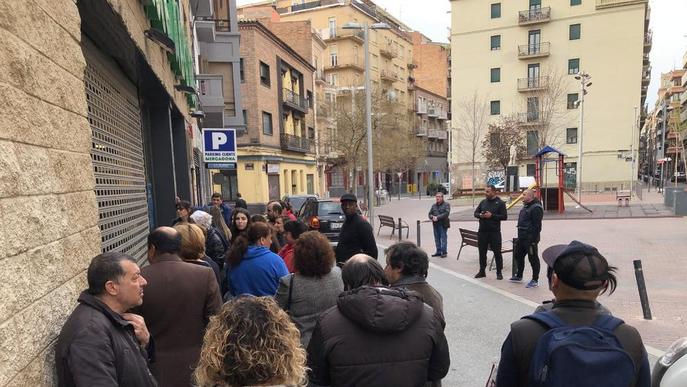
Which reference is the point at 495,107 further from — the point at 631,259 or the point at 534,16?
the point at 631,259

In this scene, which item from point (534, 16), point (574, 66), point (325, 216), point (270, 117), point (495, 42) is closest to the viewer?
point (325, 216)

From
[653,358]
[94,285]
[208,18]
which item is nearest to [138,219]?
[94,285]

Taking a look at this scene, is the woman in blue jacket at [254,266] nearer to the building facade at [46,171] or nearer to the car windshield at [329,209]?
the building facade at [46,171]

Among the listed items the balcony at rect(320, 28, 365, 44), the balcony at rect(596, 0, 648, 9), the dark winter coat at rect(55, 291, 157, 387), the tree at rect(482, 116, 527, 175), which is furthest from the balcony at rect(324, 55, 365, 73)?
the dark winter coat at rect(55, 291, 157, 387)

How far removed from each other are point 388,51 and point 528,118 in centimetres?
2266

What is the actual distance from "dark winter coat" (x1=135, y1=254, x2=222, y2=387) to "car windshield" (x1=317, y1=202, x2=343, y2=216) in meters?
9.95

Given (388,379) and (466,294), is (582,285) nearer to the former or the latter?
(388,379)

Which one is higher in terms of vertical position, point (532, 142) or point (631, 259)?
point (532, 142)

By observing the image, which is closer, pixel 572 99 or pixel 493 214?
pixel 493 214

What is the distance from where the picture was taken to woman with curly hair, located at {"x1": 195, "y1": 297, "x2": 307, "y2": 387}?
1548 mm

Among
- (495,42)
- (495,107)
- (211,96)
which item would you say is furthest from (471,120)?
(211,96)

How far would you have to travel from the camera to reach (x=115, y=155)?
4.72 metres

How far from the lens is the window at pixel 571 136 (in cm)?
4184

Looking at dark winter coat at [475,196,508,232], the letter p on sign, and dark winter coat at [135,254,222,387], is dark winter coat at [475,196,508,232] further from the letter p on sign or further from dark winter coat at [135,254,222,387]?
the letter p on sign
